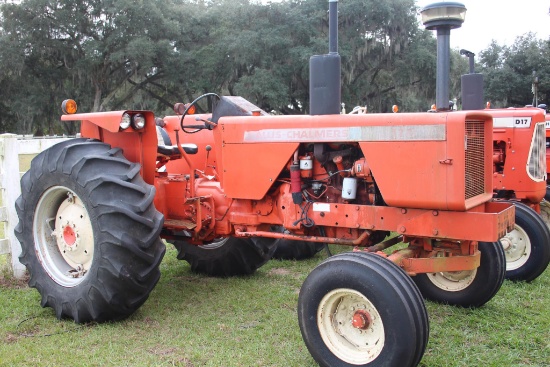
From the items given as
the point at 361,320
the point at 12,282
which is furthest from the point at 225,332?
the point at 12,282

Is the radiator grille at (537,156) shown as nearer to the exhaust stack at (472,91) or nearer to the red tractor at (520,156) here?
the red tractor at (520,156)

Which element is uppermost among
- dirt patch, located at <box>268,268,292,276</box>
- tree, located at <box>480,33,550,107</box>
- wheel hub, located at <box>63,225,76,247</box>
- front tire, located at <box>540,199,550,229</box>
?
tree, located at <box>480,33,550,107</box>

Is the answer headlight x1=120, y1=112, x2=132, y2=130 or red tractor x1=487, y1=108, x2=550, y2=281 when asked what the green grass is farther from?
headlight x1=120, y1=112, x2=132, y2=130

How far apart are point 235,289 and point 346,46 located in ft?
77.2

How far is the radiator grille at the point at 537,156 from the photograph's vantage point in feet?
19.8

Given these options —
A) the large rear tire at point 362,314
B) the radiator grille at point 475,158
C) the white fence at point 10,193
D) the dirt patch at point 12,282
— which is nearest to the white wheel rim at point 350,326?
the large rear tire at point 362,314

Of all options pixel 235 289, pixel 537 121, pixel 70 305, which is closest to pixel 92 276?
pixel 70 305

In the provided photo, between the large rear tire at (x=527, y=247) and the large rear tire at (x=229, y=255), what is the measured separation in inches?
92.1

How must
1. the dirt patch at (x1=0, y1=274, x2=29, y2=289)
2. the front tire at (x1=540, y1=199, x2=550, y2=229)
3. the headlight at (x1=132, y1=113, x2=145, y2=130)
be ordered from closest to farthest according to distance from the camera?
1. the headlight at (x1=132, y1=113, x2=145, y2=130)
2. the dirt patch at (x1=0, y1=274, x2=29, y2=289)
3. the front tire at (x1=540, y1=199, x2=550, y2=229)

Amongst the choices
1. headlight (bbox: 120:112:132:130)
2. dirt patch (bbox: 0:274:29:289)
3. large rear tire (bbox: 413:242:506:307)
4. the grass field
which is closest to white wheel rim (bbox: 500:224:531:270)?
the grass field

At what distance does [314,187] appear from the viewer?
396 centimetres

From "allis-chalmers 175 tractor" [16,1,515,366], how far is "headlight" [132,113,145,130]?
1cm

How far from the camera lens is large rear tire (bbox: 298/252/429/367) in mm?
3092

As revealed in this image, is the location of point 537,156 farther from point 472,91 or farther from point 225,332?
point 225,332
